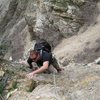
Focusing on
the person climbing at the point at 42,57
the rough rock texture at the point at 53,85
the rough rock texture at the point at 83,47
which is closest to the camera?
the rough rock texture at the point at 53,85

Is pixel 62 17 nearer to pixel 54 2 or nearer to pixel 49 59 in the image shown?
pixel 54 2

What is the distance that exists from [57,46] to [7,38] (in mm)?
8565

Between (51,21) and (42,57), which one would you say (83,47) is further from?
(42,57)

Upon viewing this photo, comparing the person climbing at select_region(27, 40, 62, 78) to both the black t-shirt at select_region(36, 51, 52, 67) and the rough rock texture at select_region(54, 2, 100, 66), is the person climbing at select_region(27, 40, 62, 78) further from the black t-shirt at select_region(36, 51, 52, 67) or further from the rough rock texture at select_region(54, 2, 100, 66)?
the rough rock texture at select_region(54, 2, 100, 66)

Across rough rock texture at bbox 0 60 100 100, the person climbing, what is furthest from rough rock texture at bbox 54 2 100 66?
rough rock texture at bbox 0 60 100 100

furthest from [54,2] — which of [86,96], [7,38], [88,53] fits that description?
[86,96]

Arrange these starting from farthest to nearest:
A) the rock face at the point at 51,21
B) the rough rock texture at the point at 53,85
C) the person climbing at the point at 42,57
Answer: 1. the rock face at the point at 51,21
2. the person climbing at the point at 42,57
3. the rough rock texture at the point at 53,85

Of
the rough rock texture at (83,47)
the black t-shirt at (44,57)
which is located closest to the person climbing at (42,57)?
the black t-shirt at (44,57)

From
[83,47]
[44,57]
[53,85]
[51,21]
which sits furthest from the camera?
[51,21]

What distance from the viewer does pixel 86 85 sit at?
24.7ft

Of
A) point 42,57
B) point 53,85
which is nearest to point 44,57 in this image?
point 42,57

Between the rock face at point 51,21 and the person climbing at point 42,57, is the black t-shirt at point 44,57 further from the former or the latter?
the rock face at point 51,21

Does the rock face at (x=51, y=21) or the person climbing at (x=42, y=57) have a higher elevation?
the person climbing at (x=42, y=57)

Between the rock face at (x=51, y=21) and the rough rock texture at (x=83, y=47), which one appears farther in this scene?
the rock face at (x=51, y=21)
